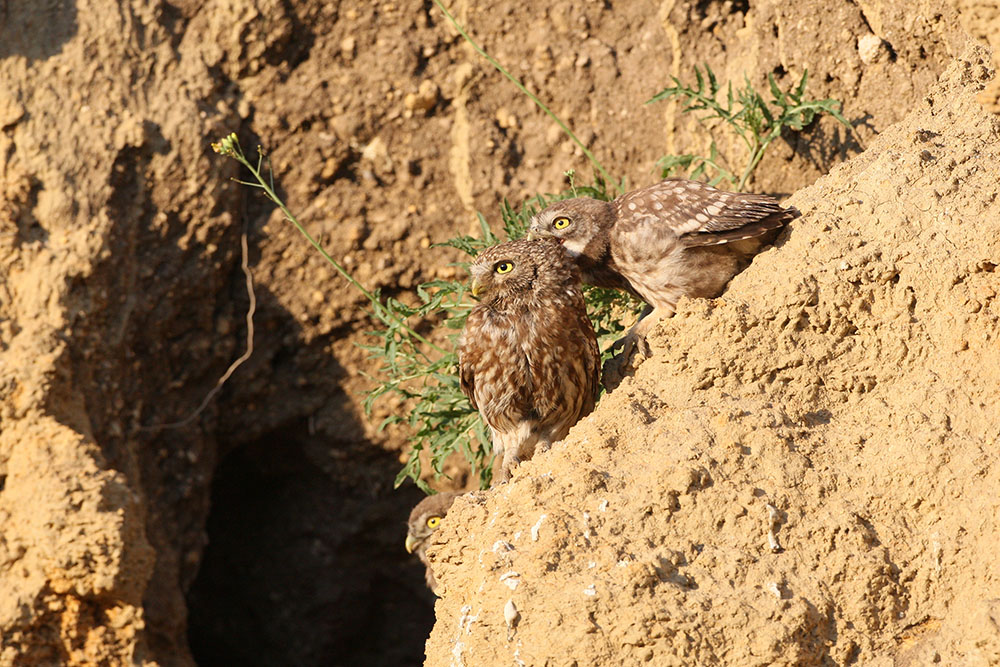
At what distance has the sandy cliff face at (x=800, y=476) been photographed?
2918mm

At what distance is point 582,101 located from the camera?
6.10m

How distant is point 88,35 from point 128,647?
322 cm

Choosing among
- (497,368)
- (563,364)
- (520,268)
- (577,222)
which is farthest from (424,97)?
(563,364)

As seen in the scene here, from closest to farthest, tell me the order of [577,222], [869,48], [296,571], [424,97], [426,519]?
[577,222], [869,48], [426,519], [424,97], [296,571]

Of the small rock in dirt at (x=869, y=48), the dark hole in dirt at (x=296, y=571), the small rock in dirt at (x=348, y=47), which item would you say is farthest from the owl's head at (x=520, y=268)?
the dark hole in dirt at (x=296, y=571)

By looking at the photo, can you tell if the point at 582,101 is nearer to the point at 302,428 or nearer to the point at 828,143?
the point at 828,143

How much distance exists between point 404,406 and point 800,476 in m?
3.62

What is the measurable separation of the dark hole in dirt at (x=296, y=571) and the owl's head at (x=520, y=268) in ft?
10.2

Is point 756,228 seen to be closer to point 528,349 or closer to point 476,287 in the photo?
point 528,349

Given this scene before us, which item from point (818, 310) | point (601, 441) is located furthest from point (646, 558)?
point (818, 310)

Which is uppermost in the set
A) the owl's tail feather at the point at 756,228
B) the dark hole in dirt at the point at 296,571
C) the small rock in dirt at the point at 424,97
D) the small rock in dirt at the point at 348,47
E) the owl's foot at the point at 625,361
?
the small rock in dirt at the point at 348,47

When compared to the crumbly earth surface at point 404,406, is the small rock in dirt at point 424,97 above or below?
above

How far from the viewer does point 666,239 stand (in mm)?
4016

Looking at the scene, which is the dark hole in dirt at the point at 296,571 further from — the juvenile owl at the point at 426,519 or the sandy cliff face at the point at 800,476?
the sandy cliff face at the point at 800,476
